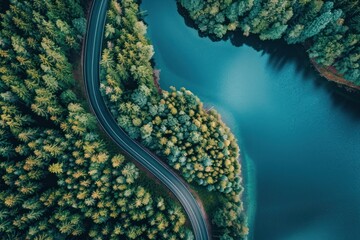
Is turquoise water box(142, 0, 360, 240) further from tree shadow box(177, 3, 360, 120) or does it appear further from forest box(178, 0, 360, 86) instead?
forest box(178, 0, 360, 86)

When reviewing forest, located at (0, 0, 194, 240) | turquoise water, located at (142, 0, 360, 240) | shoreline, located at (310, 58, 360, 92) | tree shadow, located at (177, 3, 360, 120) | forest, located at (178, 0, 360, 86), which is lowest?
forest, located at (0, 0, 194, 240)

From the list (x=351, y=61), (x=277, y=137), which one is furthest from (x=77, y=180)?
(x=351, y=61)

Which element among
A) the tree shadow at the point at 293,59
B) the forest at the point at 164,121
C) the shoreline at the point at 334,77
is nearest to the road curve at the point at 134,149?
the forest at the point at 164,121

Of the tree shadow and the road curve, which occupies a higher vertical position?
the tree shadow

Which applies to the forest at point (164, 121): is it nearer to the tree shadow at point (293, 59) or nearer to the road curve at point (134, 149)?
the road curve at point (134, 149)

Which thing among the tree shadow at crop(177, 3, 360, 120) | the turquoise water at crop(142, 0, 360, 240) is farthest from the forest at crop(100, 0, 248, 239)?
the tree shadow at crop(177, 3, 360, 120)

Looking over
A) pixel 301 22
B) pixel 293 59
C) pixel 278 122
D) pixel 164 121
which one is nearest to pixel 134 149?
pixel 164 121

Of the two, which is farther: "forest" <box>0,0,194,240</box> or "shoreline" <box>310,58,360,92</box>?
"shoreline" <box>310,58,360,92</box>
